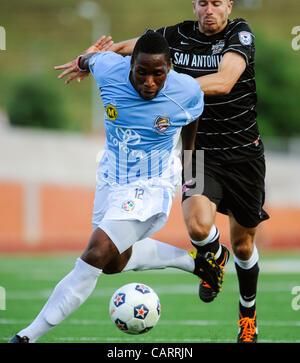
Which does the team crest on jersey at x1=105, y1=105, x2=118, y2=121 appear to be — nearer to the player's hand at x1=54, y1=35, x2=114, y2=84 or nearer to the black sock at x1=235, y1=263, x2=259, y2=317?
the player's hand at x1=54, y1=35, x2=114, y2=84

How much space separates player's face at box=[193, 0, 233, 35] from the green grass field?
292 centimetres

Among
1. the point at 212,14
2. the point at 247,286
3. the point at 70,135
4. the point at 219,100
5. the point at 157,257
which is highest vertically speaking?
the point at 212,14

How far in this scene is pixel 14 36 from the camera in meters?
85.8

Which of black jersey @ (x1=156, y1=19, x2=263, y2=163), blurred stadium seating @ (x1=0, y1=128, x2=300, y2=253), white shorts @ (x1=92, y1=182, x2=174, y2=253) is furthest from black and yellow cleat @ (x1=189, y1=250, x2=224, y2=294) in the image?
blurred stadium seating @ (x1=0, y1=128, x2=300, y2=253)

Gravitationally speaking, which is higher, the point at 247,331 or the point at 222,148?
the point at 222,148

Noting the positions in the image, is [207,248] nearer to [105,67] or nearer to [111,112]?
[111,112]

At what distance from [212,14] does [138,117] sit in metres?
1.36

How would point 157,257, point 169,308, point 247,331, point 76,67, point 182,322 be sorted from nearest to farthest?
point 76,67 → point 157,257 → point 247,331 → point 182,322 → point 169,308

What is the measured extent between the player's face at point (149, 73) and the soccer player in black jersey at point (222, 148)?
100 centimetres

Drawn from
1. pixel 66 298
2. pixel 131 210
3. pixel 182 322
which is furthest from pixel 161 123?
pixel 182 322

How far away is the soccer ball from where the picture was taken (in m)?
6.00

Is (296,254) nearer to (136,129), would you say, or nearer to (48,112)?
(136,129)

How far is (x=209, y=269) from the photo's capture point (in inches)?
262
